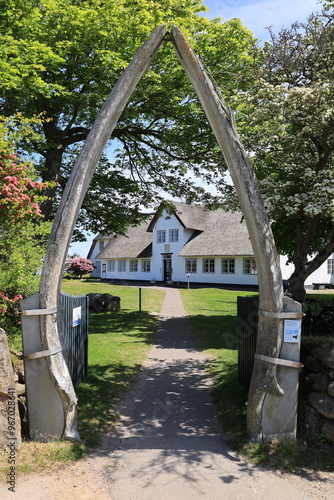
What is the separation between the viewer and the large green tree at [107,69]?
11281 mm

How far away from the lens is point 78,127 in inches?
591

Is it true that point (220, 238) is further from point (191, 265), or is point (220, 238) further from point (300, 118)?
point (300, 118)

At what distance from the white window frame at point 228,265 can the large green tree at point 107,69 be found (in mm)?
20252

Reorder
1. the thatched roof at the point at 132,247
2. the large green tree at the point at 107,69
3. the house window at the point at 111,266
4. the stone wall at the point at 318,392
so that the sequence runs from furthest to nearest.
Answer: the house window at the point at 111,266
the thatched roof at the point at 132,247
the large green tree at the point at 107,69
the stone wall at the point at 318,392

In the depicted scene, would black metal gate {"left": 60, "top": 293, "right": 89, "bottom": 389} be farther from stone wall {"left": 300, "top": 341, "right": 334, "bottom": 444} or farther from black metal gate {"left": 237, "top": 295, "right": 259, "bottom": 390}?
stone wall {"left": 300, "top": 341, "right": 334, "bottom": 444}

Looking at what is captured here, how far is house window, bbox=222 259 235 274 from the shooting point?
35.8m

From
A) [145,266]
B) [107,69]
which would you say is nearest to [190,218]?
→ [145,266]

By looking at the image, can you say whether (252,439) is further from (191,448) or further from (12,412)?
(12,412)

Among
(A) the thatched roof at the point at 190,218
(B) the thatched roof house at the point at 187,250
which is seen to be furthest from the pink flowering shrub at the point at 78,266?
(A) the thatched roof at the point at 190,218

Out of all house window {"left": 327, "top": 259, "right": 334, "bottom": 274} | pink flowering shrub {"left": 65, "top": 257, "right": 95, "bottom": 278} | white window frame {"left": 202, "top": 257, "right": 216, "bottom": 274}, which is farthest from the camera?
pink flowering shrub {"left": 65, "top": 257, "right": 95, "bottom": 278}

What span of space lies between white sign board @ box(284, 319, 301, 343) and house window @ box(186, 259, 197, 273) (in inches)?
1326

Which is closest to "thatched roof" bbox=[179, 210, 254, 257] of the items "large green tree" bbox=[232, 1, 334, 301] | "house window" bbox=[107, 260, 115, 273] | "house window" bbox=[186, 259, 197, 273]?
"house window" bbox=[186, 259, 197, 273]

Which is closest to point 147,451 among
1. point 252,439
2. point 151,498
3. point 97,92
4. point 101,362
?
point 151,498

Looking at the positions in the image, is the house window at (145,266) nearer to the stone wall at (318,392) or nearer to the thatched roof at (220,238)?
the thatched roof at (220,238)
